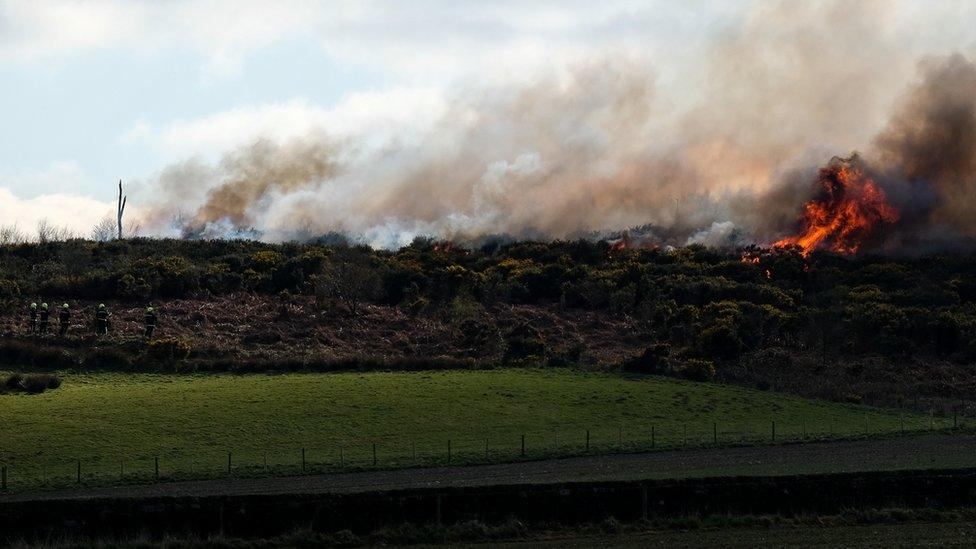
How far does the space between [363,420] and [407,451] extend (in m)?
7.24

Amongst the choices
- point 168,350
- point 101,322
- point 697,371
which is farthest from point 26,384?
point 697,371

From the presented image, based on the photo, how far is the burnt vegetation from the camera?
88.5 metres

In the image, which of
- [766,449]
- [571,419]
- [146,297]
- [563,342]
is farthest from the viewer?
[146,297]

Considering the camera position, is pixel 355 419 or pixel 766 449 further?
pixel 355 419

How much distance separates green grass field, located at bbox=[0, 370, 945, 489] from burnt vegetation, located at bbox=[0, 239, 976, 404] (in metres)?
6.83

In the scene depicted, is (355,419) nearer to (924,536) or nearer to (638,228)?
(924,536)

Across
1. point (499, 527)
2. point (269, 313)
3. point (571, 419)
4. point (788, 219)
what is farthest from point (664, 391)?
point (788, 219)

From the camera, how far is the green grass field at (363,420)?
196ft

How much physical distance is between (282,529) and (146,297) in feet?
258

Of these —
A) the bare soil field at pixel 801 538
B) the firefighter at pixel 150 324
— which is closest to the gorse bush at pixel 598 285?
the firefighter at pixel 150 324

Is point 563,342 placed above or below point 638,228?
below

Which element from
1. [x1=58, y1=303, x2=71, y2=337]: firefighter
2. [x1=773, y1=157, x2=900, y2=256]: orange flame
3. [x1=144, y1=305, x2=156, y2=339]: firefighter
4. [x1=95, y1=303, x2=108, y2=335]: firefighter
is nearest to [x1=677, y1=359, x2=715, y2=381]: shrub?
[x1=144, y1=305, x2=156, y2=339]: firefighter

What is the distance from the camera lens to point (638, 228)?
155 m

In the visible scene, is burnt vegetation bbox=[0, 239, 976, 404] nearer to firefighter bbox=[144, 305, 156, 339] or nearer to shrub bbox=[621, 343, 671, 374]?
shrub bbox=[621, 343, 671, 374]
